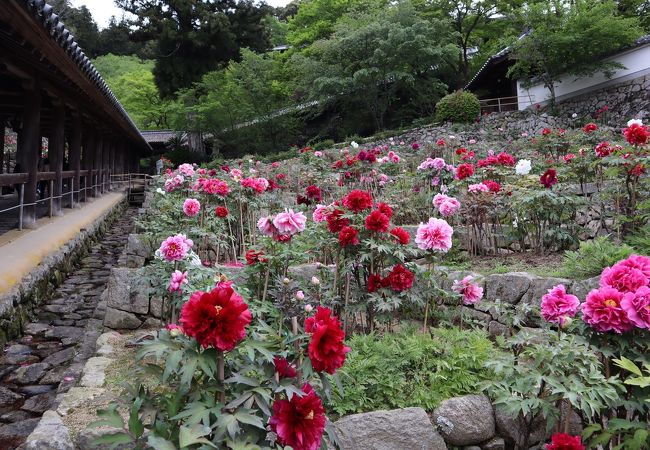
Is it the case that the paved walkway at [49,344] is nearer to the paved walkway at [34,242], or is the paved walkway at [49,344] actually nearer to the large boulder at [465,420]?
the paved walkway at [34,242]

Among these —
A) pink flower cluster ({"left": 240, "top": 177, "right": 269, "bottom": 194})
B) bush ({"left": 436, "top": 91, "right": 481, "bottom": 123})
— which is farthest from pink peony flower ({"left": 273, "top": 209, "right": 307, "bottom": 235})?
bush ({"left": 436, "top": 91, "right": 481, "bottom": 123})

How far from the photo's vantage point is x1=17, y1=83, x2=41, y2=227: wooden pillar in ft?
23.1

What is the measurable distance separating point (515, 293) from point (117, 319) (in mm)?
3317

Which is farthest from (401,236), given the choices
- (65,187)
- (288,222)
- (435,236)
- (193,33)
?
(193,33)

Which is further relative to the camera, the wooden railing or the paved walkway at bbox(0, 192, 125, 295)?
the wooden railing

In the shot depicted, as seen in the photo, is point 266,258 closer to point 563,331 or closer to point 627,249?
point 563,331

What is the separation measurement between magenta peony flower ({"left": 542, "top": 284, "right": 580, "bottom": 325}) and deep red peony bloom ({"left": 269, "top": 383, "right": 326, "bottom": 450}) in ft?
4.38

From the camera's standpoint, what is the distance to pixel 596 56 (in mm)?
15719

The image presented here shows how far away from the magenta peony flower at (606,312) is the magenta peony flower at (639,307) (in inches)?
1.1

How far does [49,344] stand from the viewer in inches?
170

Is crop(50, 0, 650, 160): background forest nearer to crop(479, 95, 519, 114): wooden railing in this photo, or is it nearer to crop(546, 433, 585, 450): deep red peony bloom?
crop(479, 95, 519, 114): wooden railing

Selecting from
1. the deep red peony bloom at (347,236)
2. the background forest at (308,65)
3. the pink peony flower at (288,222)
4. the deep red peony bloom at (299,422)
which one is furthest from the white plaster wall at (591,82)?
the deep red peony bloom at (299,422)

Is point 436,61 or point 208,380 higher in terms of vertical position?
point 436,61

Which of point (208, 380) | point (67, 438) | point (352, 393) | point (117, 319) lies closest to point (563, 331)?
point (352, 393)
